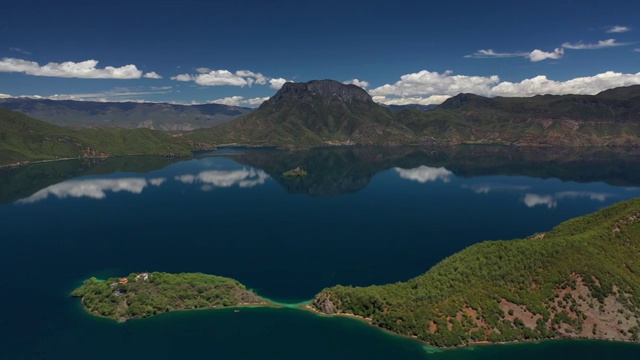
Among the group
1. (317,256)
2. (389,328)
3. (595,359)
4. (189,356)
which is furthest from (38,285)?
(595,359)

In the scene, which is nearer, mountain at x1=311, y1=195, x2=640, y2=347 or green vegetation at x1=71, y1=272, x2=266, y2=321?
mountain at x1=311, y1=195, x2=640, y2=347

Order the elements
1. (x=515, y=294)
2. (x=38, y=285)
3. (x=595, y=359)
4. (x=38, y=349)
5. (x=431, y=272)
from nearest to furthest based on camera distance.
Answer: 1. (x=595, y=359)
2. (x=38, y=349)
3. (x=515, y=294)
4. (x=431, y=272)
5. (x=38, y=285)

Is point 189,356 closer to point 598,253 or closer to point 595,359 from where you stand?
point 595,359

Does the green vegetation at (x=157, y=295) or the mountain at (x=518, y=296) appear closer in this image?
the mountain at (x=518, y=296)

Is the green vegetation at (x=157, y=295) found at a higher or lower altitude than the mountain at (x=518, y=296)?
lower

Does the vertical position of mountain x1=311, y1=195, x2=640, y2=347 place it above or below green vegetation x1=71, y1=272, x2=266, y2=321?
above
